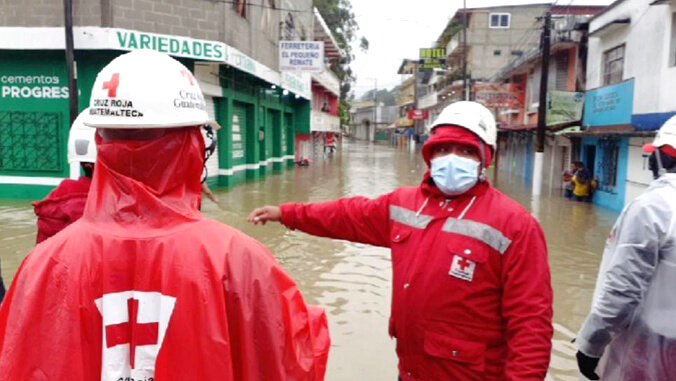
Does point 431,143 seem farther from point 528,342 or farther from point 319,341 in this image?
point 319,341

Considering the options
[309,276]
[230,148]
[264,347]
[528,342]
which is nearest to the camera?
[264,347]

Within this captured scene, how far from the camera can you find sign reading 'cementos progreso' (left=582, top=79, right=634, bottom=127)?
1363 cm

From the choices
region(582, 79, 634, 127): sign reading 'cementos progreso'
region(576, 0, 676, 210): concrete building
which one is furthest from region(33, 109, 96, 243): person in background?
region(582, 79, 634, 127): sign reading 'cementos progreso'

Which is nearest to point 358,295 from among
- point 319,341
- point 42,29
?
point 319,341

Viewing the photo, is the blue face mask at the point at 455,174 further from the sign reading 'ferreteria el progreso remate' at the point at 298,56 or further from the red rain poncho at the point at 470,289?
the sign reading 'ferreteria el progreso remate' at the point at 298,56

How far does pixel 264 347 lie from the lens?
150cm

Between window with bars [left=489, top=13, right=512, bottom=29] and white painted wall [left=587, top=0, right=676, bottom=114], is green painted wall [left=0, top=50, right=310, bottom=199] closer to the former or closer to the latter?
white painted wall [left=587, top=0, right=676, bottom=114]

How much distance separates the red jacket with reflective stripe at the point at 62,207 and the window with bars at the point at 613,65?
15279 mm

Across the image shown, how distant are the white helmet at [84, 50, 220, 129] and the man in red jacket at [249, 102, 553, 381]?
120 centimetres

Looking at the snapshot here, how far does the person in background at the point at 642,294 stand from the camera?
221 centimetres

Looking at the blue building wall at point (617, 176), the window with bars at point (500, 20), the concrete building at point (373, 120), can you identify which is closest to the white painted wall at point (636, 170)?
the blue building wall at point (617, 176)

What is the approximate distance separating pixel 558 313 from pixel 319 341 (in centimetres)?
486

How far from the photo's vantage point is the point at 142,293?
4.63 feet

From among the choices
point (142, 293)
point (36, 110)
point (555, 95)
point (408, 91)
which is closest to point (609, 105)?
point (555, 95)
